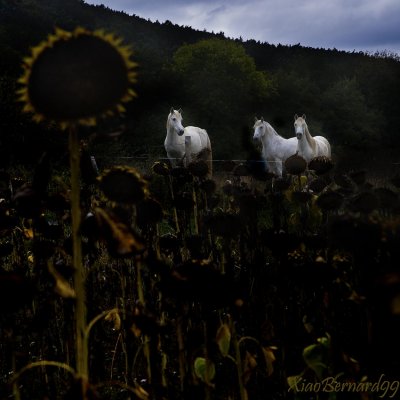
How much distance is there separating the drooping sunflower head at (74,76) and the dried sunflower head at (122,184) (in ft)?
0.91

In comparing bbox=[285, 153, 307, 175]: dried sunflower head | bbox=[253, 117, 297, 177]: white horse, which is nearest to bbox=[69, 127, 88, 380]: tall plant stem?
bbox=[285, 153, 307, 175]: dried sunflower head

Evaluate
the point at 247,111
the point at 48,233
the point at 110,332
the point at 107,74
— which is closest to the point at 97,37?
the point at 107,74

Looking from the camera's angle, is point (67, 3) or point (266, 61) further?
point (266, 61)

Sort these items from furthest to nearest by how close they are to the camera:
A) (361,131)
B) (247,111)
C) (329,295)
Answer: (361,131), (247,111), (329,295)

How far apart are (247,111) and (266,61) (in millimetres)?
17543

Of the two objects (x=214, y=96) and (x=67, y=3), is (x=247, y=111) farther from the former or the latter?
(x=67, y=3)

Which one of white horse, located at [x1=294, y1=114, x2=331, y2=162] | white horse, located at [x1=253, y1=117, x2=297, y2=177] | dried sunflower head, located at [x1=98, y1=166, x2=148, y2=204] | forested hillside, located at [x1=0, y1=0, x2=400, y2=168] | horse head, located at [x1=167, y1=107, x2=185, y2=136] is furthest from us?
forested hillside, located at [x1=0, y1=0, x2=400, y2=168]

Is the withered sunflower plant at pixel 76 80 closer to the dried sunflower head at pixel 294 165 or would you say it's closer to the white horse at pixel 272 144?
the dried sunflower head at pixel 294 165

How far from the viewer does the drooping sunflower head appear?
3.47ft

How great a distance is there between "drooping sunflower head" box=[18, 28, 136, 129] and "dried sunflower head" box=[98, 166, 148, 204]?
0.91 feet

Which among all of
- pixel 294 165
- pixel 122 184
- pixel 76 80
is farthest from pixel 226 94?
pixel 76 80

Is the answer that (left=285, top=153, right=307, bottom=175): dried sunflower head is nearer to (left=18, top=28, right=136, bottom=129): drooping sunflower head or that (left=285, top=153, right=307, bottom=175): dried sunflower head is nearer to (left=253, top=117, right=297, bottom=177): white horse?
(left=18, top=28, right=136, bottom=129): drooping sunflower head

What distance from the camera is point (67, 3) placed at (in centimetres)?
3962

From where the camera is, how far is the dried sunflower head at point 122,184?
135 centimetres
